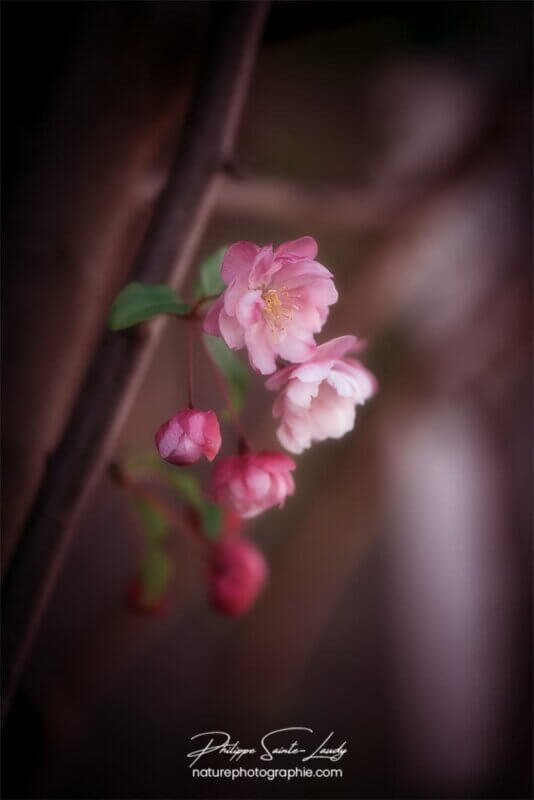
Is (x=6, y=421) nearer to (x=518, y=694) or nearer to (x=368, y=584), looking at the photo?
(x=368, y=584)

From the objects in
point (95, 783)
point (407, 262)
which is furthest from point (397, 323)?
point (95, 783)

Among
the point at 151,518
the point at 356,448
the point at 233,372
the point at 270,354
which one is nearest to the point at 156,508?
the point at 151,518

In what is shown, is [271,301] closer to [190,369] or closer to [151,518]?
[190,369]

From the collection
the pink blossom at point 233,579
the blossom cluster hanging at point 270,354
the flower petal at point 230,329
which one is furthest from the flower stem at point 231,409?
the pink blossom at point 233,579

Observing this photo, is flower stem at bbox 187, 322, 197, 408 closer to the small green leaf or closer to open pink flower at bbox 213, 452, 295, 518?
open pink flower at bbox 213, 452, 295, 518

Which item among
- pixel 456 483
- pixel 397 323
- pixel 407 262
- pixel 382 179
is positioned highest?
pixel 382 179
